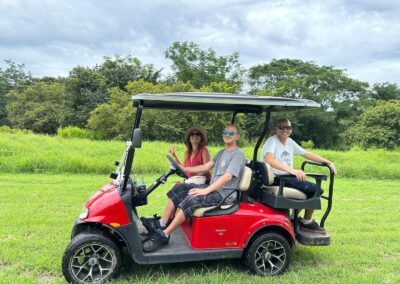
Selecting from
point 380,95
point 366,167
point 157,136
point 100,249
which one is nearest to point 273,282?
point 100,249

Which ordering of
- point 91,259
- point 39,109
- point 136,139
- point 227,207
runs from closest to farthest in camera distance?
point 136,139 → point 91,259 → point 227,207 → point 39,109

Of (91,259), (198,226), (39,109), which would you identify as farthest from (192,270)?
(39,109)

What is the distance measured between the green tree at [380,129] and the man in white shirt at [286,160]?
21765mm

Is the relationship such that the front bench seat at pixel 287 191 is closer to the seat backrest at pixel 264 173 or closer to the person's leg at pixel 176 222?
the seat backrest at pixel 264 173

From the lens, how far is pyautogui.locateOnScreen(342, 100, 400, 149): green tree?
24.3 meters

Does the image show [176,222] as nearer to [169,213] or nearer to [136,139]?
[169,213]

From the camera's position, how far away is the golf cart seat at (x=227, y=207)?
396 centimetres

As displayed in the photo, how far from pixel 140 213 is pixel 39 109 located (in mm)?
29531

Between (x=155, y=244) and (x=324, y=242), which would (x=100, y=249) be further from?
(x=324, y=242)

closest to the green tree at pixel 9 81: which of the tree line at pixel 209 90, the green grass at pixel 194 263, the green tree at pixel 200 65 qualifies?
the tree line at pixel 209 90

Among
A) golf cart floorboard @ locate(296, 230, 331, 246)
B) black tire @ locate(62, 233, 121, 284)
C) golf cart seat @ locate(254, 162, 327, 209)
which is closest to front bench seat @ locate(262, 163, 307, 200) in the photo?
golf cart seat @ locate(254, 162, 327, 209)

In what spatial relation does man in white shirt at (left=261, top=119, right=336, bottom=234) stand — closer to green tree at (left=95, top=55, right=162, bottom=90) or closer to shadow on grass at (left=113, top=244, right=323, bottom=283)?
shadow on grass at (left=113, top=244, right=323, bottom=283)

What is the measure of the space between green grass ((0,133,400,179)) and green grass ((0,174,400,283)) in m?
2.85

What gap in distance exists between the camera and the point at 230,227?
4000 mm
